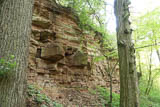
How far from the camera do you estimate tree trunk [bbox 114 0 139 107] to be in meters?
3.31

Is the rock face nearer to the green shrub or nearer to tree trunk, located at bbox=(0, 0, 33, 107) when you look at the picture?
tree trunk, located at bbox=(0, 0, 33, 107)

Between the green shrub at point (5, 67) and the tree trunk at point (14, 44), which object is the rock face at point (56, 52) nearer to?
the tree trunk at point (14, 44)

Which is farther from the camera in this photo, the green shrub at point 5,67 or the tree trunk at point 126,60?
the tree trunk at point 126,60

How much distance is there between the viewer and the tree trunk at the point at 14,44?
Result: 256 centimetres

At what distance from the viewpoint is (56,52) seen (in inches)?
285

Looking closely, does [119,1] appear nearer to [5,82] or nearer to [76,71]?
[5,82]

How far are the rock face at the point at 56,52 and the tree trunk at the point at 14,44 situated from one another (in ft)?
11.9

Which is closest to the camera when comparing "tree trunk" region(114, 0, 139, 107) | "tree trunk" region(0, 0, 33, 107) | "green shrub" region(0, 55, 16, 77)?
"green shrub" region(0, 55, 16, 77)

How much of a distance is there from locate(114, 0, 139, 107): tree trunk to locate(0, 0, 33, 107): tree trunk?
8.21 ft

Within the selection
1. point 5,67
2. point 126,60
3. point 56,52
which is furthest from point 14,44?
point 56,52

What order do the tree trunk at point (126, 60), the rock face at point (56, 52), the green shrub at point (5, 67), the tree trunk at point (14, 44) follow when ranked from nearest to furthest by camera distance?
the green shrub at point (5, 67) < the tree trunk at point (14, 44) < the tree trunk at point (126, 60) < the rock face at point (56, 52)

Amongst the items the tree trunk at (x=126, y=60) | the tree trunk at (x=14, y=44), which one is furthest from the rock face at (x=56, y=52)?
the tree trunk at (x=126, y=60)

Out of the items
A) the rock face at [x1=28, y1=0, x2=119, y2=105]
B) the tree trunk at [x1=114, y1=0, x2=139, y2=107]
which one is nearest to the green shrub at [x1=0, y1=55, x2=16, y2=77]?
the tree trunk at [x1=114, y1=0, x2=139, y2=107]

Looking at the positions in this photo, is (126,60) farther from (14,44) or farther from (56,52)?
(56,52)
